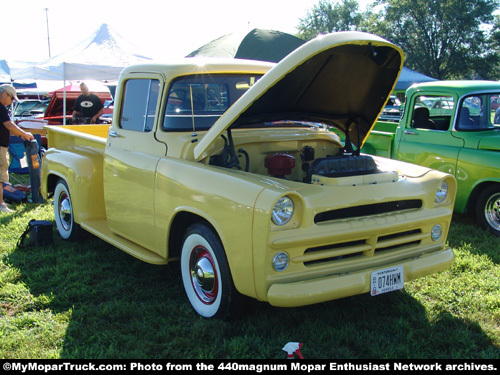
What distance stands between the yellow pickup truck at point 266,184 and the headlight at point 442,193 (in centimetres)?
1

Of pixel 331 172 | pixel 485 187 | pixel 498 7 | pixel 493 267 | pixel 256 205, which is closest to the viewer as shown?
pixel 256 205

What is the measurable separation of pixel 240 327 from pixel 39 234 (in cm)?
301

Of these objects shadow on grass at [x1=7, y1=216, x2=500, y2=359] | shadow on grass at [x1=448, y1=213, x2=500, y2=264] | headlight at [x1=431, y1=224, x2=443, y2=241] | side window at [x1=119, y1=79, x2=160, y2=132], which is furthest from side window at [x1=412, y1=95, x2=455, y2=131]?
side window at [x1=119, y1=79, x2=160, y2=132]

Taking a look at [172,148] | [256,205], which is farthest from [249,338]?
[172,148]

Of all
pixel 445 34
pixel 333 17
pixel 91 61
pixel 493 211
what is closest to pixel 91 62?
pixel 91 61

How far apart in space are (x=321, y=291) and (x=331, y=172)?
3.63 ft

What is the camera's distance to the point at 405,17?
36.1m

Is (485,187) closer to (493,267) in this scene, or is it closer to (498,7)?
(493,267)

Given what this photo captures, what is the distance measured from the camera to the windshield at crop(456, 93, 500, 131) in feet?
19.8

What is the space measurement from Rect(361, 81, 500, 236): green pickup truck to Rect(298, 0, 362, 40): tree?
3694 centimetres

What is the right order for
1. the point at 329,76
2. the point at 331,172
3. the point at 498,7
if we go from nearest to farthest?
the point at 331,172 → the point at 329,76 → the point at 498,7

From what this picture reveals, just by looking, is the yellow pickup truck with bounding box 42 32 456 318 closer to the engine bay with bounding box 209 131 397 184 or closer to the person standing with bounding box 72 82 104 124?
the engine bay with bounding box 209 131 397 184

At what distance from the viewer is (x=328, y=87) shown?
404 cm

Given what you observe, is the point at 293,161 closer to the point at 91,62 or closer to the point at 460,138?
the point at 460,138
